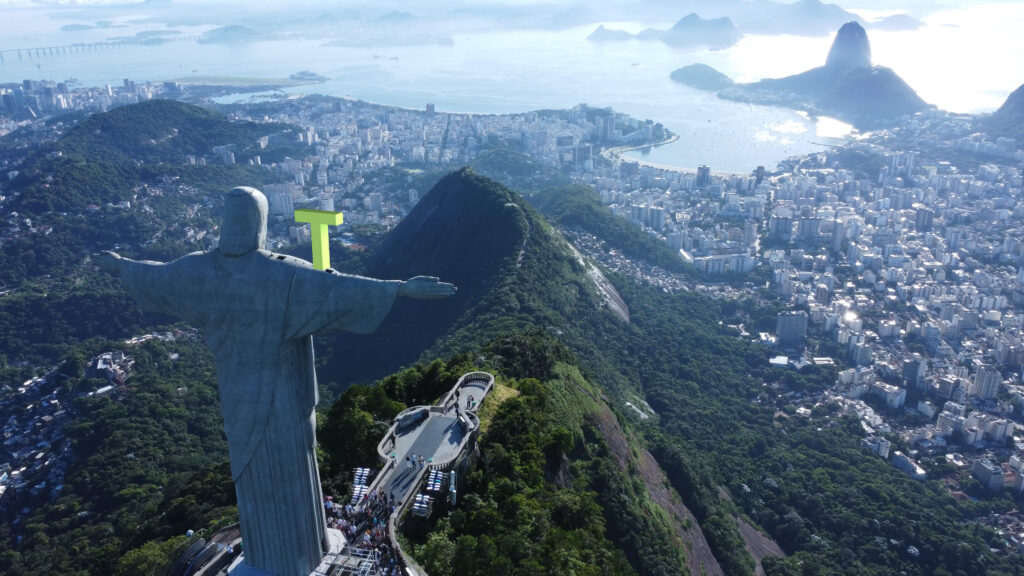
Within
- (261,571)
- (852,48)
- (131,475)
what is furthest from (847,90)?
(261,571)

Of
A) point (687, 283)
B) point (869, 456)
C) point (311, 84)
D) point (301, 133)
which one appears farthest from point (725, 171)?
point (311, 84)

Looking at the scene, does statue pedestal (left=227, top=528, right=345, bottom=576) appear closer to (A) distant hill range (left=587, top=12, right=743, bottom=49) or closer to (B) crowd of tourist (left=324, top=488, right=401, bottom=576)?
(B) crowd of tourist (left=324, top=488, right=401, bottom=576)

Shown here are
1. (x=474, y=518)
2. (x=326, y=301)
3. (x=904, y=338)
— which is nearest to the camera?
(x=326, y=301)

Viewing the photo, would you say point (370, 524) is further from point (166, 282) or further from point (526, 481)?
point (166, 282)

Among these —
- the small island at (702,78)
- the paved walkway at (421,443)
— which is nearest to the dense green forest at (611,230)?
the paved walkway at (421,443)

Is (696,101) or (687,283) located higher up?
(696,101)

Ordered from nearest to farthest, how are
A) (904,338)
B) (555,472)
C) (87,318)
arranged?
(555,472), (87,318), (904,338)

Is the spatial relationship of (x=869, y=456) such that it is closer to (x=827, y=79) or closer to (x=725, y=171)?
(x=725, y=171)

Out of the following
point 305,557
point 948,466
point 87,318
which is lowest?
point 948,466
